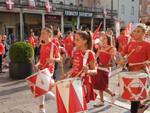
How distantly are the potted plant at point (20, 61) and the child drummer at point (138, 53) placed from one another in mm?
5790

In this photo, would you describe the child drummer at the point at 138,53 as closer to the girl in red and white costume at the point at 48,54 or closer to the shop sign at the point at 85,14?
the girl in red and white costume at the point at 48,54

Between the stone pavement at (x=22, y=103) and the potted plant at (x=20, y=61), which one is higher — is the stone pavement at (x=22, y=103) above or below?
below

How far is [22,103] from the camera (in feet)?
24.4

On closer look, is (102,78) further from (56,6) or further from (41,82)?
(56,6)

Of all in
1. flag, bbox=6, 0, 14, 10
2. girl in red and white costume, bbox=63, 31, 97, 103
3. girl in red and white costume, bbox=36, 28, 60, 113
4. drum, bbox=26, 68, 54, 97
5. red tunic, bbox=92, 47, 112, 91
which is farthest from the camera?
flag, bbox=6, 0, 14, 10

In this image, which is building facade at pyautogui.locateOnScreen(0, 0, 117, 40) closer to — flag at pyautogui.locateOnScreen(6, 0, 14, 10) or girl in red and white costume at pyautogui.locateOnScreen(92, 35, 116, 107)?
flag at pyautogui.locateOnScreen(6, 0, 14, 10)

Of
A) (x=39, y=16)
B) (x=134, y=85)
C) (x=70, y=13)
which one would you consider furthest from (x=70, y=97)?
(x=70, y=13)

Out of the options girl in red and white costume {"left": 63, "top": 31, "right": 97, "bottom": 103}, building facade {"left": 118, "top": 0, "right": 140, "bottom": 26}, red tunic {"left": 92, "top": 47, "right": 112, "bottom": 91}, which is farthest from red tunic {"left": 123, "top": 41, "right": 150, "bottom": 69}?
building facade {"left": 118, "top": 0, "right": 140, "bottom": 26}

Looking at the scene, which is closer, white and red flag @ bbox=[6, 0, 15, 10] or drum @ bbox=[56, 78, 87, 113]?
drum @ bbox=[56, 78, 87, 113]

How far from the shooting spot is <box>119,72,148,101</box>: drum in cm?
491

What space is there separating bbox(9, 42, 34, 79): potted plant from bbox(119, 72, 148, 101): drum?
6.22m

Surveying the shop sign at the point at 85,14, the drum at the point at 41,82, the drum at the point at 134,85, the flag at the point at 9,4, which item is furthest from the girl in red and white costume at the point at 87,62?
the shop sign at the point at 85,14

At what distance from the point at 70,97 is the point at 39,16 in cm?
3466

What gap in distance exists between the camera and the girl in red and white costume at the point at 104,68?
23.3ft
